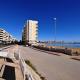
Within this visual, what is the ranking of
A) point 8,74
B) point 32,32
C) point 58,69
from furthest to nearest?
point 32,32, point 58,69, point 8,74

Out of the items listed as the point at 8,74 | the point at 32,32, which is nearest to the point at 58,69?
the point at 8,74

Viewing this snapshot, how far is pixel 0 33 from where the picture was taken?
164 metres

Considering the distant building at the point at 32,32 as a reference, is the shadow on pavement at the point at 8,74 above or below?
below

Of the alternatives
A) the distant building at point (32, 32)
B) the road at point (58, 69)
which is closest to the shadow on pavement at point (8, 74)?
the road at point (58, 69)

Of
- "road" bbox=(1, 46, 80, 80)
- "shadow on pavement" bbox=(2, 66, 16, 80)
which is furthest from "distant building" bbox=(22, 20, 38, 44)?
"shadow on pavement" bbox=(2, 66, 16, 80)

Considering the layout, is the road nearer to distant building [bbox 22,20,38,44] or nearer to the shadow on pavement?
the shadow on pavement

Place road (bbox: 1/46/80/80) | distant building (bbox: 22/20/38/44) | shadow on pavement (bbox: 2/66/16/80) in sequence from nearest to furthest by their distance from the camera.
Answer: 1. shadow on pavement (bbox: 2/66/16/80)
2. road (bbox: 1/46/80/80)
3. distant building (bbox: 22/20/38/44)

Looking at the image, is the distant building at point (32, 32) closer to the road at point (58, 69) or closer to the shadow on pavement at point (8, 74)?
the road at point (58, 69)

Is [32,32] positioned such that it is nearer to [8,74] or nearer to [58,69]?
[58,69]

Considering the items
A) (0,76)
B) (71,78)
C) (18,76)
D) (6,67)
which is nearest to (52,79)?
(71,78)

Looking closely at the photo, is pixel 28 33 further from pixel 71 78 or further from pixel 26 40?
pixel 71 78

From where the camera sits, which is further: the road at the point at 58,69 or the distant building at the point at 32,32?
the distant building at the point at 32,32

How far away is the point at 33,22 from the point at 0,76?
135259 millimetres

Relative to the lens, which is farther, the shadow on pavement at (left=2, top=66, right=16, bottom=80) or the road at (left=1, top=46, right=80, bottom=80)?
the road at (left=1, top=46, right=80, bottom=80)
